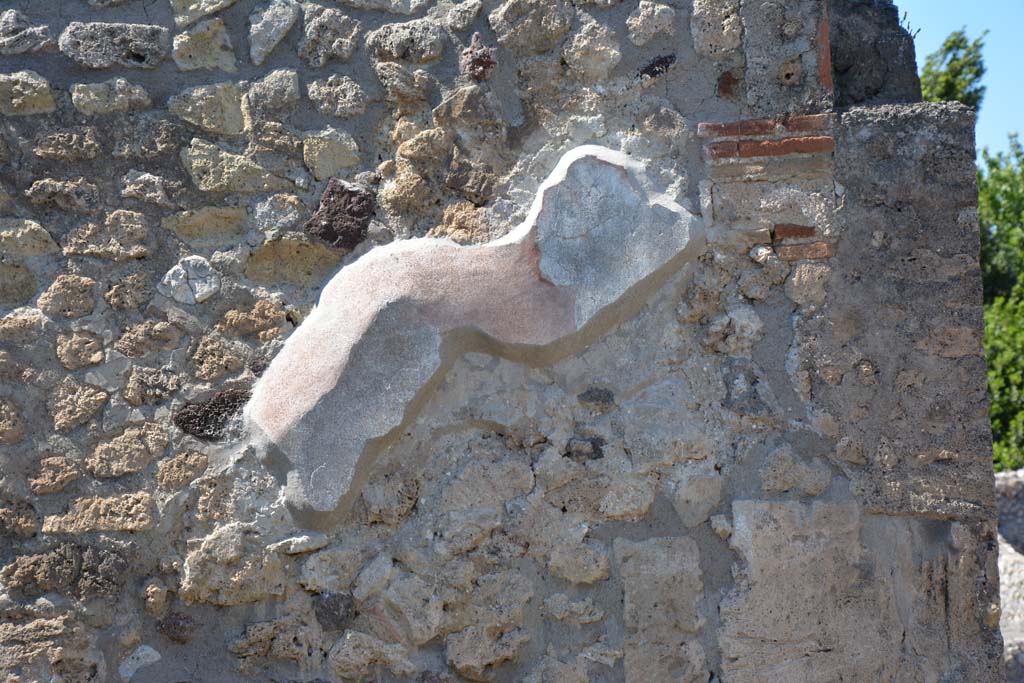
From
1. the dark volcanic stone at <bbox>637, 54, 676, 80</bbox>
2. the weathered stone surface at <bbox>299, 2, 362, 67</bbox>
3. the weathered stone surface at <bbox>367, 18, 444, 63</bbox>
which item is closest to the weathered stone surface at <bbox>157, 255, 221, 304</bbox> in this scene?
the weathered stone surface at <bbox>299, 2, 362, 67</bbox>

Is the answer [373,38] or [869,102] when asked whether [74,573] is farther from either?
[869,102]

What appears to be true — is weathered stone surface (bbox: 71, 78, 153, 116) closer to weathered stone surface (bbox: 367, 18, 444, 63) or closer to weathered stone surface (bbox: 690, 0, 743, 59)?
weathered stone surface (bbox: 367, 18, 444, 63)

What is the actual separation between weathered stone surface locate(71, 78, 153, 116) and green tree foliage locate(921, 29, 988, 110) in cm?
1057

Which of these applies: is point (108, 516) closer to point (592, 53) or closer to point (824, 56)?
point (592, 53)

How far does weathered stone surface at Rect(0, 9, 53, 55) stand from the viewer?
2.76m

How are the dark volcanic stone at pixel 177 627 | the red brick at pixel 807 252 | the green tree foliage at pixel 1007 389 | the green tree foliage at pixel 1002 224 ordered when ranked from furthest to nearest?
the green tree foliage at pixel 1002 224
the green tree foliage at pixel 1007 389
the red brick at pixel 807 252
the dark volcanic stone at pixel 177 627

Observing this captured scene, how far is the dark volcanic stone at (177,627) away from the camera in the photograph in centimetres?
255

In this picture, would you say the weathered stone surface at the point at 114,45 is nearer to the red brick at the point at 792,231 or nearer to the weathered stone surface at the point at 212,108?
the weathered stone surface at the point at 212,108

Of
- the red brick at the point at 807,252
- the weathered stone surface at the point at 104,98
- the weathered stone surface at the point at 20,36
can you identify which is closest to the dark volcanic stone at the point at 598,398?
the red brick at the point at 807,252

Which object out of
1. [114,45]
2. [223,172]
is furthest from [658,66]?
[114,45]

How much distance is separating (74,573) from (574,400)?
1.33m

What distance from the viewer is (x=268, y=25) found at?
278 centimetres

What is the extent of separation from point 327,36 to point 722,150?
1.10m

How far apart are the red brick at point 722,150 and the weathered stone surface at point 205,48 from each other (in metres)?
1.28
